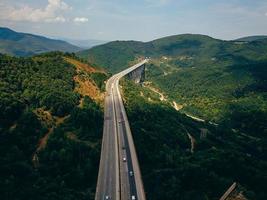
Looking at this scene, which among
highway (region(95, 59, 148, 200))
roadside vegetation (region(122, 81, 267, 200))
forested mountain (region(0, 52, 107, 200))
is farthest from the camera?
roadside vegetation (region(122, 81, 267, 200))

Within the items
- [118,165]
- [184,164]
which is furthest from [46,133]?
[184,164]

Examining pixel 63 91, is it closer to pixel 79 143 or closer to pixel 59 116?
pixel 59 116

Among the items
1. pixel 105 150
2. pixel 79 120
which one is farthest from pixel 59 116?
pixel 105 150

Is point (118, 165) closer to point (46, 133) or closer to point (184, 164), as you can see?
point (184, 164)

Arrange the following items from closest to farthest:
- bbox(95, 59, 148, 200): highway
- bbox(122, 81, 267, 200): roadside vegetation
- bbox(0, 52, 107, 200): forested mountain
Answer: bbox(95, 59, 148, 200): highway → bbox(0, 52, 107, 200): forested mountain → bbox(122, 81, 267, 200): roadside vegetation

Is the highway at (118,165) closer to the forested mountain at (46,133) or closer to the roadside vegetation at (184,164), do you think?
the forested mountain at (46,133)

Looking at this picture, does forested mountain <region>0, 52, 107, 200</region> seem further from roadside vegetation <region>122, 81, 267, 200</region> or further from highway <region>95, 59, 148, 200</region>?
roadside vegetation <region>122, 81, 267, 200</region>

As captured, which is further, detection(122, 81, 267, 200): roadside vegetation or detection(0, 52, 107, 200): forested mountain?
detection(122, 81, 267, 200): roadside vegetation

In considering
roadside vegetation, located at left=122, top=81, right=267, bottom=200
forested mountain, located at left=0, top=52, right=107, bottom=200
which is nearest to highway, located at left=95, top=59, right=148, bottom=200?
forested mountain, located at left=0, top=52, right=107, bottom=200
